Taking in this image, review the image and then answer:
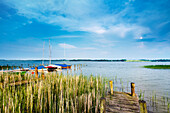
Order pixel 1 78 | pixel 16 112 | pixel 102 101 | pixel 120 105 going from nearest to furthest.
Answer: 1. pixel 102 101
2. pixel 16 112
3. pixel 120 105
4. pixel 1 78

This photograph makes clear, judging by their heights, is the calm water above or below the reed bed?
below

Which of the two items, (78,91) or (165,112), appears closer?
(165,112)

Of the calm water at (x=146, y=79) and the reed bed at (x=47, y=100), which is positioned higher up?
the reed bed at (x=47, y=100)

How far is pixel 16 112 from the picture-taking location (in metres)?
4.48

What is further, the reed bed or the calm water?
the calm water

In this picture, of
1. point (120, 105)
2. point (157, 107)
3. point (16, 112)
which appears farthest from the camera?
point (157, 107)

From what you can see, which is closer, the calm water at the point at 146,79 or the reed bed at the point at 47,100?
the reed bed at the point at 47,100

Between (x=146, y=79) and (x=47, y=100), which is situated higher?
(x=47, y=100)

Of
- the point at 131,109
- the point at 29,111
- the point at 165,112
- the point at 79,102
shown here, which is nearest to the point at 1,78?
the point at 29,111

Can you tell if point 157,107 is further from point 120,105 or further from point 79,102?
point 79,102

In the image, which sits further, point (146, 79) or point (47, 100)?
point (146, 79)

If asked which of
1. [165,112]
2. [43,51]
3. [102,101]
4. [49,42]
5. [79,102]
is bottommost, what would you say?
[165,112]

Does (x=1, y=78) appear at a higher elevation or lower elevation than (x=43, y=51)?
lower

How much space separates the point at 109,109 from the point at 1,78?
42.0ft
